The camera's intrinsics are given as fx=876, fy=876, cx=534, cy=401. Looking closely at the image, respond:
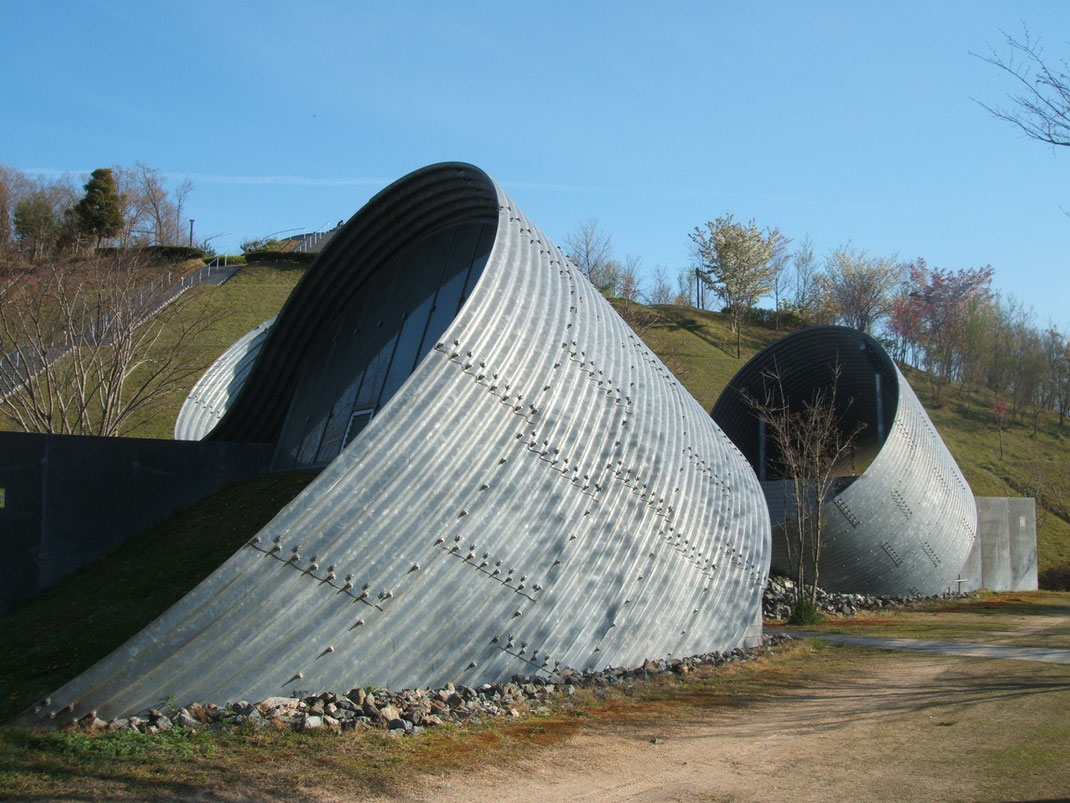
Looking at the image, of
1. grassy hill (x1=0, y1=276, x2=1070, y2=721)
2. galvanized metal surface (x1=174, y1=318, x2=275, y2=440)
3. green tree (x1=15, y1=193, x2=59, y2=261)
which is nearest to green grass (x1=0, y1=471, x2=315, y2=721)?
grassy hill (x1=0, y1=276, x2=1070, y2=721)

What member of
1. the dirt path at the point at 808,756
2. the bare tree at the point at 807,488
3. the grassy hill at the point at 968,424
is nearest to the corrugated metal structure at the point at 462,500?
the dirt path at the point at 808,756

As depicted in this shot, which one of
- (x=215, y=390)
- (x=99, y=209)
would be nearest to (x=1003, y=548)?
(x=215, y=390)

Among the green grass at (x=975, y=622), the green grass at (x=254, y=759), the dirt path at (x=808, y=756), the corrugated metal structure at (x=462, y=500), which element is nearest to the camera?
the green grass at (x=254, y=759)

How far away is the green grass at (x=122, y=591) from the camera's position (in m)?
7.98

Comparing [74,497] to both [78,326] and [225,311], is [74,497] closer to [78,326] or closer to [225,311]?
[78,326]

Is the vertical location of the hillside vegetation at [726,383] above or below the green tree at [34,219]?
below

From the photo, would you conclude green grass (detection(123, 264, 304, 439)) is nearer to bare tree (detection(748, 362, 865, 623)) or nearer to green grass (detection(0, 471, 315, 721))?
green grass (detection(0, 471, 315, 721))

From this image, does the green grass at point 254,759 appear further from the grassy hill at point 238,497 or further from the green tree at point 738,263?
the green tree at point 738,263

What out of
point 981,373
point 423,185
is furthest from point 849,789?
point 981,373

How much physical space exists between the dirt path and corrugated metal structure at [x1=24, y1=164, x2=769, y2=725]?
5.06 ft

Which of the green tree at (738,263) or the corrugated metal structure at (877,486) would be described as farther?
the green tree at (738,263)

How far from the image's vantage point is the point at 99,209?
169 feet

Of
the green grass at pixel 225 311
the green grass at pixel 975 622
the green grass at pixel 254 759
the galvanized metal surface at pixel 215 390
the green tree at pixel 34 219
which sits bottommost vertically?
the green grass at pixel 975 622

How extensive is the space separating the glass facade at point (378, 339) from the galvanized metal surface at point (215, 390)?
3.82 metres
